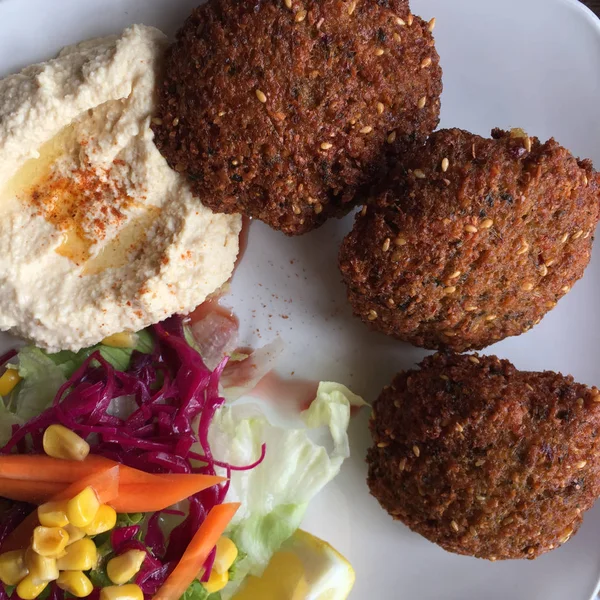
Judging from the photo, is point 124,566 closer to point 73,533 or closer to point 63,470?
point 73,533

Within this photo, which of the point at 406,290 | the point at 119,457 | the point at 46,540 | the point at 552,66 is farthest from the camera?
the point at 552,66

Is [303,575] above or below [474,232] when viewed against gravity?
below

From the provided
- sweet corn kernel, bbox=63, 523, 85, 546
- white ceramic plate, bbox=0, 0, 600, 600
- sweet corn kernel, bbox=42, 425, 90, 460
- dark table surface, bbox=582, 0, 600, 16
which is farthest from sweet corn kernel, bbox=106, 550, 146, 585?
dark table surface, bbox=582, 0, 600, 16

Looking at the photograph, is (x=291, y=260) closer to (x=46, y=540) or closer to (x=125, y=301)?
(x=125, y=301)

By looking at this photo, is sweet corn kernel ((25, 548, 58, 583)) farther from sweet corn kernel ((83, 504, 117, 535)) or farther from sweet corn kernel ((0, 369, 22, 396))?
sweet corn kernel ((0, 369, 22, 396))

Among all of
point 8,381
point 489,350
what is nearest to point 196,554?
point 8,381

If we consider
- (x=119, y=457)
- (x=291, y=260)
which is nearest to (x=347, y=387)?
(x=291, y=260)
